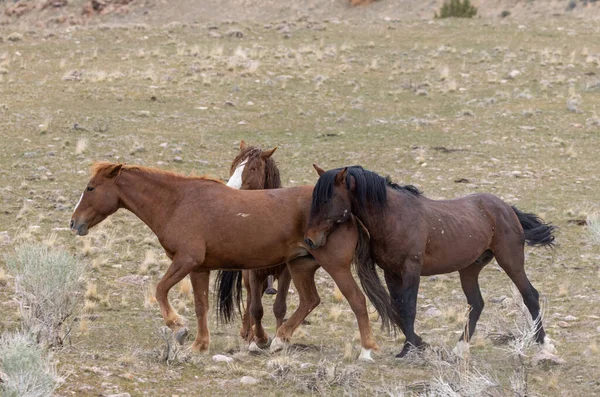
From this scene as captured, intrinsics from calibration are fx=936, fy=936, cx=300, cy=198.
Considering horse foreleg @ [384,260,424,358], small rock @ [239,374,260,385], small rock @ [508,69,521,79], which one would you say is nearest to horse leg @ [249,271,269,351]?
horse foreleg @ [384,260,424,358]

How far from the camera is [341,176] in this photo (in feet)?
28.2

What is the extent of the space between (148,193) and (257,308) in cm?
161

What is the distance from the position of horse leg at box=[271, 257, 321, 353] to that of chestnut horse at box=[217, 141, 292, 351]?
0.38 m

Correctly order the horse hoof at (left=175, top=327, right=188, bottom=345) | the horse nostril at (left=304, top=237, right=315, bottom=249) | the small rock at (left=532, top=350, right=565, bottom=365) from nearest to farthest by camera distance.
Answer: the horse hoof at (left=175, top=327, right=188, bottom=345) → the small rock at (left=532, top=350, right=565, bottom=365) → the horse nostril at (left=304, top=237, right=315, bottom=249)

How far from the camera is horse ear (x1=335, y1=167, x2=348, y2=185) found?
8562 mm

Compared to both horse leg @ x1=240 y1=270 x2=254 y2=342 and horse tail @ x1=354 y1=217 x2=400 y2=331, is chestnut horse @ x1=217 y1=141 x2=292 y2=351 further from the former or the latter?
horse tail @ x1=354 y1=217 x2=400 y2=331

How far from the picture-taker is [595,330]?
9602 millimetres

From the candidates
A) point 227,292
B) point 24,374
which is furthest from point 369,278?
point 24,374

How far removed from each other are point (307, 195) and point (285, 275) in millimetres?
1093

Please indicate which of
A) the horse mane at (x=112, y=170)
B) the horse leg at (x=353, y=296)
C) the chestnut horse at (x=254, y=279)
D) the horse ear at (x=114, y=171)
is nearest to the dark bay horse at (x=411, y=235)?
the horse leg at (x=353, y=296)

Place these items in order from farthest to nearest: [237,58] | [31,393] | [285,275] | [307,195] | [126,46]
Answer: [126,46] < [237,58] < [285,275] < [307,195] < [31,393]

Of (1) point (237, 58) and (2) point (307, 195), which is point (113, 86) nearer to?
(1) point (237, 58)

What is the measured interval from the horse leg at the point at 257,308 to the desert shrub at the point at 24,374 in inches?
126

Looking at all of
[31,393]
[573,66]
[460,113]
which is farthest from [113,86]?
[31,393]
